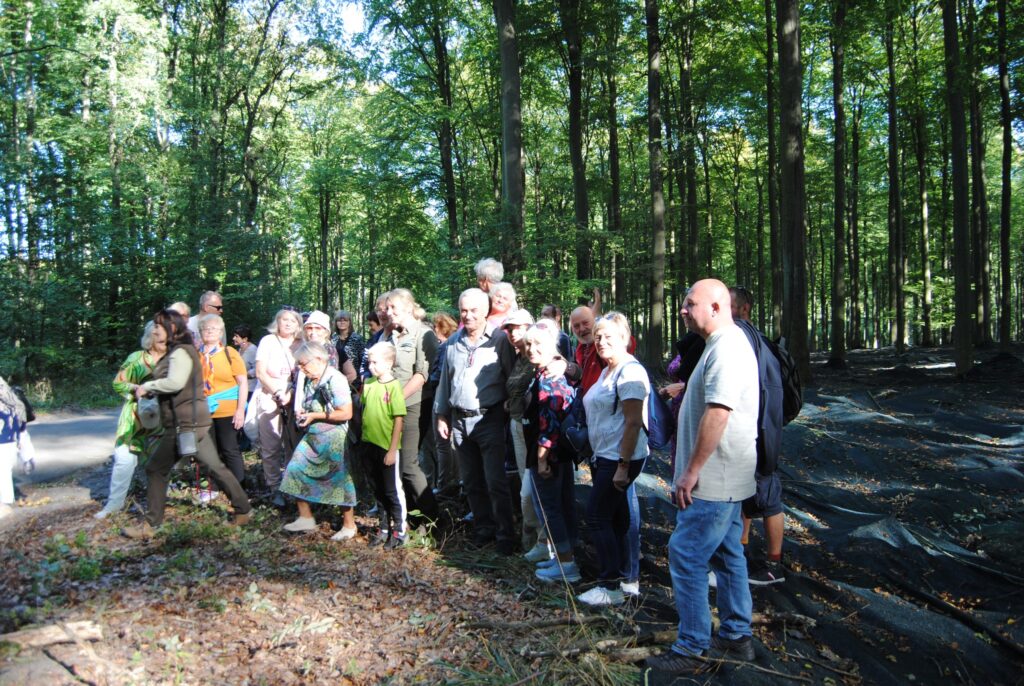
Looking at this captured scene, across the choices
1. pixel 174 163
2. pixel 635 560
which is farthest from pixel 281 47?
pixel 635 560

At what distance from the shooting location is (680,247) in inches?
967

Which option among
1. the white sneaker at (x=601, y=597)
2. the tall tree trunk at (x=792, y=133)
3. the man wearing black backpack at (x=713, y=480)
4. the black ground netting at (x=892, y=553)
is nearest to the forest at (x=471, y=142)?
the tall tree trunk at (x=792, y=133)

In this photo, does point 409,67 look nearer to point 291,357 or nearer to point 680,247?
point 680,247

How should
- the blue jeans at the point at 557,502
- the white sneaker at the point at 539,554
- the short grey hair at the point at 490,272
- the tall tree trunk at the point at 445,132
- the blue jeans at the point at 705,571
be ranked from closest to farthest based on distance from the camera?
1. the blue jeans at the point at 705,571
2. the blue jeans at the point at 557,502
3. the white sneaker at the point at 539,554
4. the short grey hair at the point at 490,272
5. the tall tree trunk at the point at 445,132

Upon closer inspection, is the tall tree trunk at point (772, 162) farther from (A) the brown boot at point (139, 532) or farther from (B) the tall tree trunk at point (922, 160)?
(A) the brown boot at point (139, 532)

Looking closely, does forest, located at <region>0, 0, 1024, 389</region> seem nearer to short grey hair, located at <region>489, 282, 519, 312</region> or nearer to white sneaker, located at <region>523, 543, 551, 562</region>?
short grey hair, located at <region>489, 282, 519, 312</region>

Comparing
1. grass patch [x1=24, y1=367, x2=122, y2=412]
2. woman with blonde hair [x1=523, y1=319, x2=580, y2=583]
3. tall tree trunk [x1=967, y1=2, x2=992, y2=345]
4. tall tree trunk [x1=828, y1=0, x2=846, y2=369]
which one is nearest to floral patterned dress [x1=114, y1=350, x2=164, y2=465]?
woman with blonde hair [x1=523, y1=319, x2=580, y2=583]

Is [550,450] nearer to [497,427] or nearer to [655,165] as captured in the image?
[497,427]

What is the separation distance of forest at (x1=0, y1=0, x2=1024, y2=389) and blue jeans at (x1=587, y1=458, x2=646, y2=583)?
6.75 m

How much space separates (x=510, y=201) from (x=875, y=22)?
12.0 metres

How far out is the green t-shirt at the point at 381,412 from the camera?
528cm

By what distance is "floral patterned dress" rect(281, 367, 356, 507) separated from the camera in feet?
17.6

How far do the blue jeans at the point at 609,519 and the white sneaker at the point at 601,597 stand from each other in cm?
12

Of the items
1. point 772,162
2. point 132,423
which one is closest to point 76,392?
point 132,423
